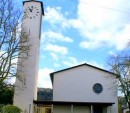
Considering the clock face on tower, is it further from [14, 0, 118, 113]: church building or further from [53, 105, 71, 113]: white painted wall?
[53, 105, 71, 113]: white painted wall

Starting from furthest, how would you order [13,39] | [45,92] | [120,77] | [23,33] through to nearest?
[45,92], [120,77], [23,33], [13,39]

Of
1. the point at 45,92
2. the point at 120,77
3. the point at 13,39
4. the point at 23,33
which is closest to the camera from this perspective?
the point at 13,39

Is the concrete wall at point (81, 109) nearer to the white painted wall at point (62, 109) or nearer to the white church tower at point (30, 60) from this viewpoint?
the white painted wall at point (62, 109)

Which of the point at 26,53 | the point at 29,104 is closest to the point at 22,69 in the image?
the point at 26,53

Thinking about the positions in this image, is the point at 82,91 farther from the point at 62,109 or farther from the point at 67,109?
the point at 62,109

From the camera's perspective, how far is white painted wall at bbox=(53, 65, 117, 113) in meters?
39.3

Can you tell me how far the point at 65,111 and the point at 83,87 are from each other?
12.7 feet

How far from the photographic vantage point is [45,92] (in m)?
49.9

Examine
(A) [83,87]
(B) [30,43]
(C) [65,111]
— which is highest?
(B) [30,43]

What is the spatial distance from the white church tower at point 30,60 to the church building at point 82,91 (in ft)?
4.94

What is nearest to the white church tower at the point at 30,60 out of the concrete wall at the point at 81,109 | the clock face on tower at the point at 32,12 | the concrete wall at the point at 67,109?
the clock face on tower at the point at 32,12

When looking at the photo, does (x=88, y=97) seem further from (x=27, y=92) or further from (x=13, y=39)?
(x=13, y=39)

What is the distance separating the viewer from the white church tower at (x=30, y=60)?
3744 centimetres

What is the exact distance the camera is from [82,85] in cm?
3988
